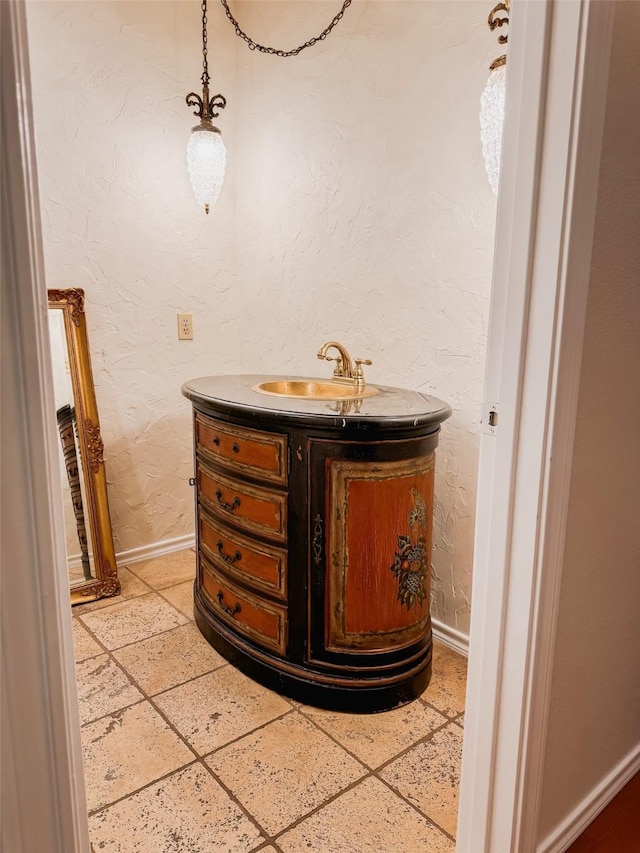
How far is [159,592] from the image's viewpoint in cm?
241

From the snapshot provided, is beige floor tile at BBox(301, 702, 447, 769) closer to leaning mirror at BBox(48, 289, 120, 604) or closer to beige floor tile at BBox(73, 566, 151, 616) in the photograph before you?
beige floor tile at BBox(73, 566, 151, 616)

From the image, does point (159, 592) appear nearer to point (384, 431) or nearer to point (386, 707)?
point (386, 707)

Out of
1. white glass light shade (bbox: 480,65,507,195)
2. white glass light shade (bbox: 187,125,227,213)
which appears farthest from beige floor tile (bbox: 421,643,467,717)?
white glass light shade (bbox: 187,125,227,213)

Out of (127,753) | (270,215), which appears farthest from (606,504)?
Result: (270,215)

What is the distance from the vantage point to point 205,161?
2.34 meters

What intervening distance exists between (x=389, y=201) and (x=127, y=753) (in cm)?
189

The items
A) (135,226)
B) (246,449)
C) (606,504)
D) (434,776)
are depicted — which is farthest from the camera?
(135,226)

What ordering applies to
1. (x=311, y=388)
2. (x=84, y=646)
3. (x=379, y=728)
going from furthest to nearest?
(x=311, y=388) < (x=84, y=646) < (x=379, y=728)

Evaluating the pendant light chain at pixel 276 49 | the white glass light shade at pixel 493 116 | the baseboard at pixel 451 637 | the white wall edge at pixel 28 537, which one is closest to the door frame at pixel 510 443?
the white wall edge at pixel 28 537

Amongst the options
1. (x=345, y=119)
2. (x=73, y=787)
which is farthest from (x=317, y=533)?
(x=345, y=119)

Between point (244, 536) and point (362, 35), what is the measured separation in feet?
5.88

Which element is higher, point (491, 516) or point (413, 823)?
point (491, 516)

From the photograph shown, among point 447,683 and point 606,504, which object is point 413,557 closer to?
point 447,683

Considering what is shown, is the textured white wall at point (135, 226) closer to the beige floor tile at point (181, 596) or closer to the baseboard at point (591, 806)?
the beige floor tile at point (181, 596)
